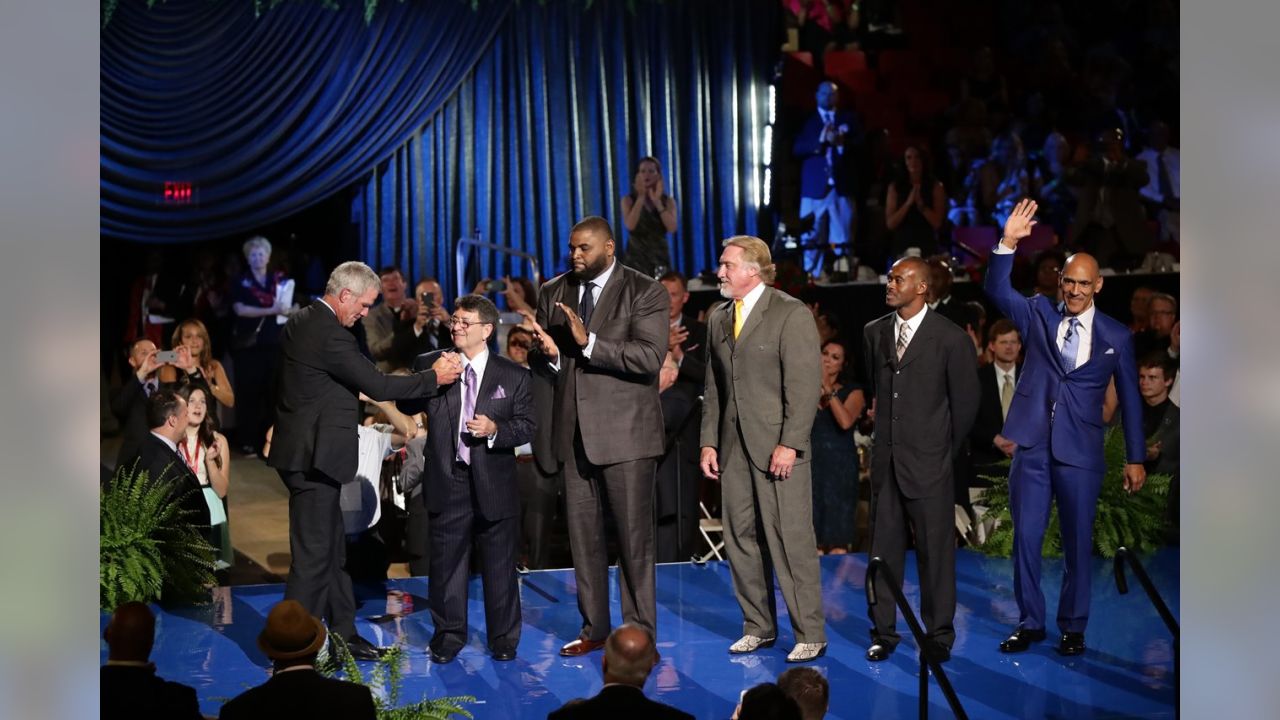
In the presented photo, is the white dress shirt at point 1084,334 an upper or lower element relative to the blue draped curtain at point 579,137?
lower

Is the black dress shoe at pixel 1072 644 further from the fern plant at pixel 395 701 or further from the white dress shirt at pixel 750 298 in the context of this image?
the fern plant at pixel 395 701

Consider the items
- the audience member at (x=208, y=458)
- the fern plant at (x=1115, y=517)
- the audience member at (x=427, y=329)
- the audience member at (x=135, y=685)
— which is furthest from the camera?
the audience member at (x=427, y=329)

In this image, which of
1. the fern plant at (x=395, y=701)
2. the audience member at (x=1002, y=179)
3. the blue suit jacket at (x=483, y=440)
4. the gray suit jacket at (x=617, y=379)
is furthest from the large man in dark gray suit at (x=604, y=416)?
the audience member at (x=1002, y=179)

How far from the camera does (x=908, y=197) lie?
35.3 feet

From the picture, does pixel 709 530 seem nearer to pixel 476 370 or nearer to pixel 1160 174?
pixel 476 370

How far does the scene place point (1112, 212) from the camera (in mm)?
10805

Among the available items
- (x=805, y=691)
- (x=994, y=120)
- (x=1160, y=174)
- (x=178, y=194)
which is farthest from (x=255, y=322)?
(x=805, y=691)

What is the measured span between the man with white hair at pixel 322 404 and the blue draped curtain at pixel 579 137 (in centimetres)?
577

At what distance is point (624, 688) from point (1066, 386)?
2.98 metres

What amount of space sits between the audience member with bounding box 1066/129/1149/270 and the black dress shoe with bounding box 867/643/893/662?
17.6 ft

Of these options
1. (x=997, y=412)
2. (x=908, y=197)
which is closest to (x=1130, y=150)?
(x=908, y=197)

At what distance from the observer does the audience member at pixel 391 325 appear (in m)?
9.59
